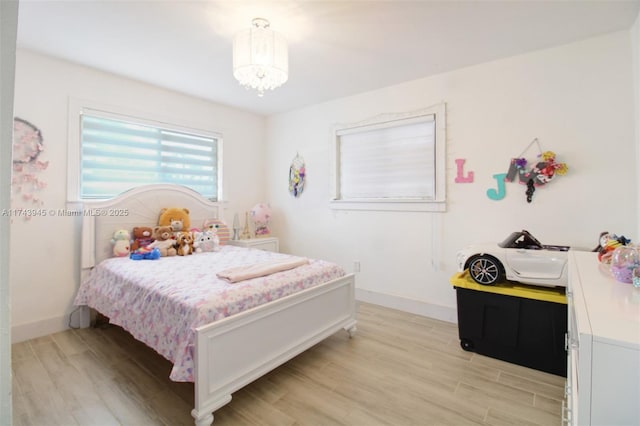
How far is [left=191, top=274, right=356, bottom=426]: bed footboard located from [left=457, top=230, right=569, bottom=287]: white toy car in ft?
3.57

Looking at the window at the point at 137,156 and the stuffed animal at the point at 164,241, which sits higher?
the window at the point at 137,156

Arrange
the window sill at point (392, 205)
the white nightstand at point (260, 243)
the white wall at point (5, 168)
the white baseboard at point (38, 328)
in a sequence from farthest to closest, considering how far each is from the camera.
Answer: the white nightstand at point (260, 243) < the window sill at point (392, 205) < the white baseboard at point (38, 328) < the white wall at point (5, 168)

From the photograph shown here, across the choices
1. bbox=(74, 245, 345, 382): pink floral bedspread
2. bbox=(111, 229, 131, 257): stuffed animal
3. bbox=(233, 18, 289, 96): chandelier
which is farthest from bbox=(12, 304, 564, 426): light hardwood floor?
bbox=(233, 18, 289, 96): chandelier

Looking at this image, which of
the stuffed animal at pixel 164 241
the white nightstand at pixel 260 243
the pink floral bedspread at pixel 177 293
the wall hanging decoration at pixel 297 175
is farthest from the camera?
the wall hanging decoration at pixel 297 175

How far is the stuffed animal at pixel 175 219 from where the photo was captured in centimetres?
333

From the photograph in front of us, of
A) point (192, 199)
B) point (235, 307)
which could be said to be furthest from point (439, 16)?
point (192, 199)

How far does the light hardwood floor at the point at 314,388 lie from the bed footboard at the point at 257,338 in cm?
16

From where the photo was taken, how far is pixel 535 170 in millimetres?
2580

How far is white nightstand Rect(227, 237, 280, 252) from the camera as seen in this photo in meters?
3.99

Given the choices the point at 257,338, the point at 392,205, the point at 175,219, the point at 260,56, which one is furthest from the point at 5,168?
the point at 392,205

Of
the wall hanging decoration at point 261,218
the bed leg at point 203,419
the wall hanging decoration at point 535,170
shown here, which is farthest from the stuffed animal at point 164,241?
the wall hanging decoration at point 535,170

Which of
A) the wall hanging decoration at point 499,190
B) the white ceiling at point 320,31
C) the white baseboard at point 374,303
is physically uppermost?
the white ceiling at point 320,31

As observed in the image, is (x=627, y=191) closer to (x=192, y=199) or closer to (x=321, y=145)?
(x=321, y=145)

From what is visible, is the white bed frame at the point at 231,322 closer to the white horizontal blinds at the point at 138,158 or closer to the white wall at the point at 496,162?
the white horizontal blinds at the point at 138,158
